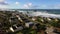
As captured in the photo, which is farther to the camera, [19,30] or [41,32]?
[19,30]

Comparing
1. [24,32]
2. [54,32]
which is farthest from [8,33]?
[54,32]

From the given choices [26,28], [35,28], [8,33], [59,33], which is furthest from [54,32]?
[8,33]

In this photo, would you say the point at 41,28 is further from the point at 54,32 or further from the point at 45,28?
the point at 54,32

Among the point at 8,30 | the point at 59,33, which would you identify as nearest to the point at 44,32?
the point at 59,33

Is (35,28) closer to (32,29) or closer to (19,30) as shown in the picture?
(32,29)

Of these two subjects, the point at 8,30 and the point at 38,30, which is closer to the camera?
the point at 38,30

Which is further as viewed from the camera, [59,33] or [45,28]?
[45,28]

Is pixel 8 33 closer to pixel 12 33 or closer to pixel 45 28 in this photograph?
pixel 12 33
